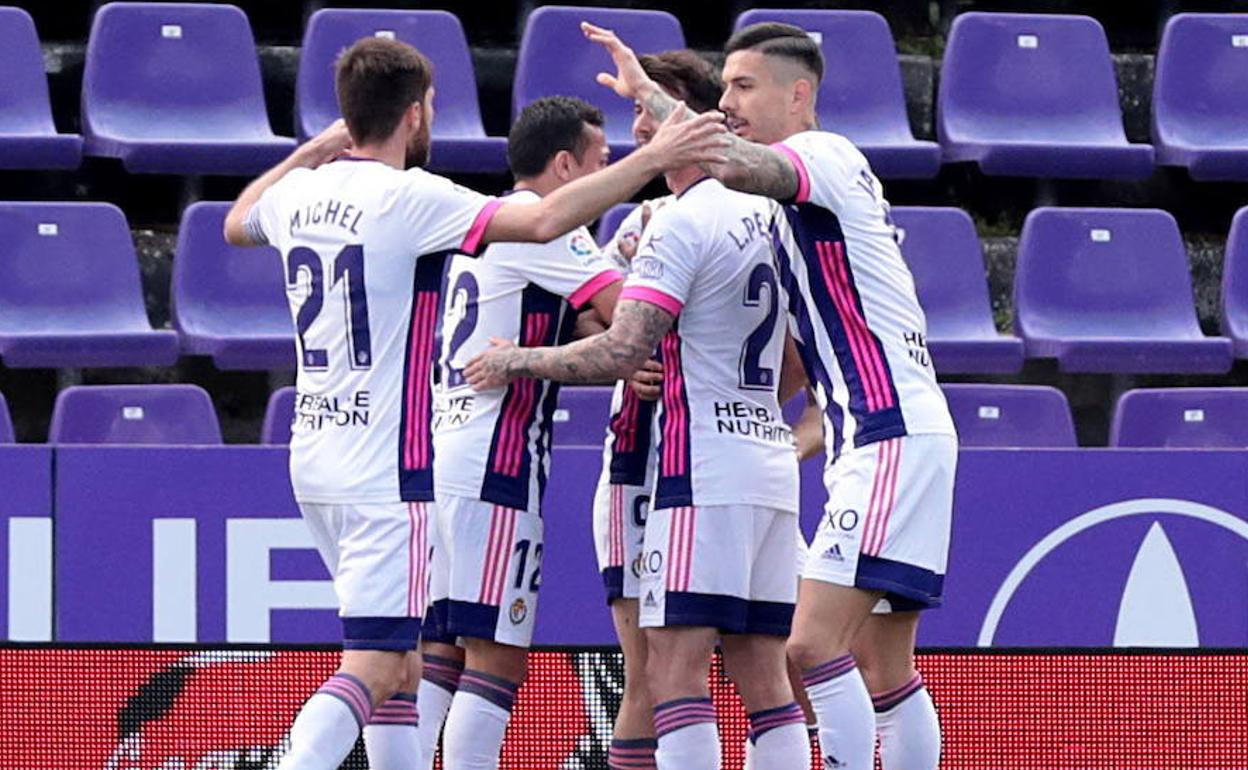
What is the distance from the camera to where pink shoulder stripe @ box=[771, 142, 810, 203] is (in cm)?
553

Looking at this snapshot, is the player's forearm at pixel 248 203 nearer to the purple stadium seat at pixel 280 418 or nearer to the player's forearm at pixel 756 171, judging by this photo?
the player's forearm at pixel 756 171

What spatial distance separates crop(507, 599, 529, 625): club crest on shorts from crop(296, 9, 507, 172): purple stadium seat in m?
3.48

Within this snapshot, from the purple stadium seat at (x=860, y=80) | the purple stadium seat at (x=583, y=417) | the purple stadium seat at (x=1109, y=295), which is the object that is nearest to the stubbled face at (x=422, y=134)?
the purple stadium seat at (x=583, y=417)

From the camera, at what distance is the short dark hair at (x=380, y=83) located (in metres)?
5.75

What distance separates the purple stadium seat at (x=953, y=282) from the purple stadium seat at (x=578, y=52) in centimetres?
124

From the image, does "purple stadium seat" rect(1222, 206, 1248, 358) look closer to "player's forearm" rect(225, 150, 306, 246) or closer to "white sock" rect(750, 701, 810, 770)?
"white sock" rect(750, 701, 810, 770)

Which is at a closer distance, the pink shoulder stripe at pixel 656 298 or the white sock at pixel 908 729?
the white sock at pixel 908 729

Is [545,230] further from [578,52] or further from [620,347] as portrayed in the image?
[578,52]

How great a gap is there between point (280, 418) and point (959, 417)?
2271mm

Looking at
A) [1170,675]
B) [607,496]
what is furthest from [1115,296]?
[607,496]

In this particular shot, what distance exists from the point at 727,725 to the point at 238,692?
52.6 inches

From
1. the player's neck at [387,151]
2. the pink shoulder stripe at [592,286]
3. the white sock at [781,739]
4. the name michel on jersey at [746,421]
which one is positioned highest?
the player's neck at [387,151]

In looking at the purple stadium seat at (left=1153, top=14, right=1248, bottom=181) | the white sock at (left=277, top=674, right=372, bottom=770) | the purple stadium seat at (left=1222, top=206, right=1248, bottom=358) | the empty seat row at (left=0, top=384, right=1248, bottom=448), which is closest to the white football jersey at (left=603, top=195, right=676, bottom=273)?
the empty seat row at (left=0, top=384, right=1248, bottom=448)

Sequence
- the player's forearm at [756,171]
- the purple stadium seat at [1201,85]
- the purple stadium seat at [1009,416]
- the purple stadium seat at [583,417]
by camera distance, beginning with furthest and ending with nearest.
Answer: the purple stadium seat at [1201,85], the purple stadium seat at [1009,416], the purple stadium seat at [583,417], the player's forearm at [756,171]
